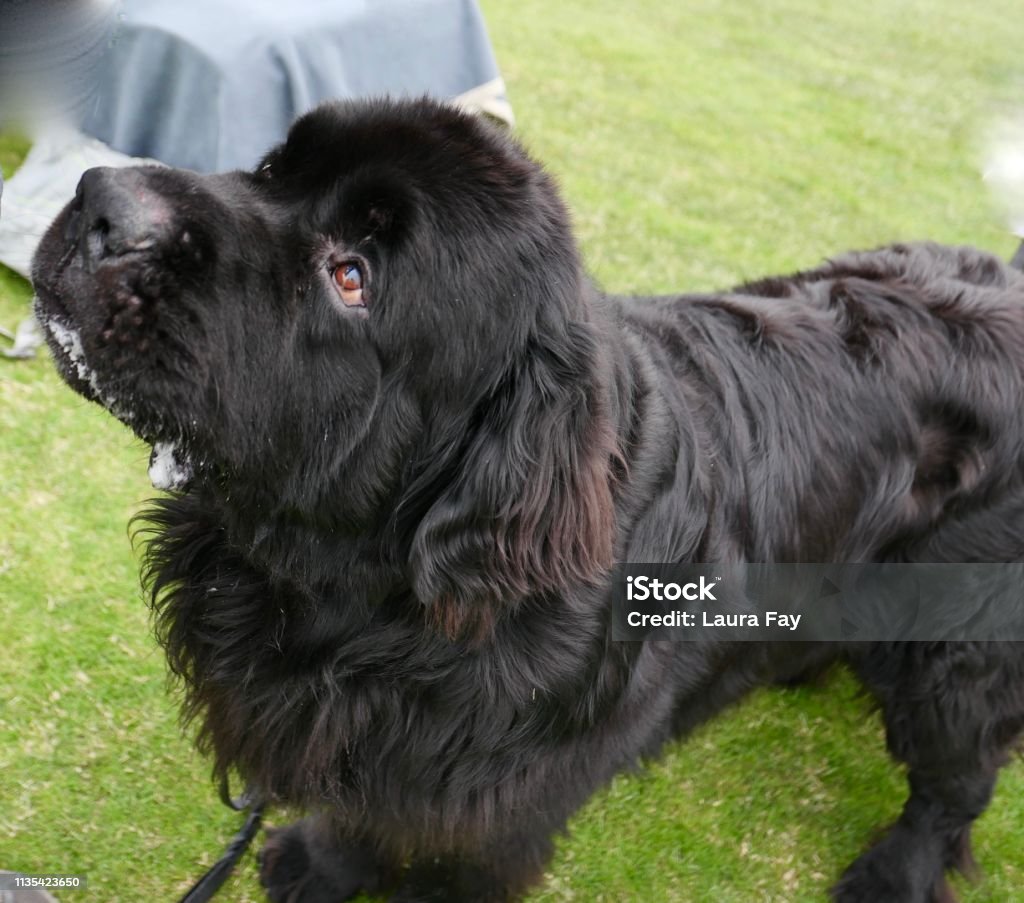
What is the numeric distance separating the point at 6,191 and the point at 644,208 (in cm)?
400

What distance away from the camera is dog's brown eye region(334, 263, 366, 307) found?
6.66 ft

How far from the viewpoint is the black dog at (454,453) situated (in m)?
1.96

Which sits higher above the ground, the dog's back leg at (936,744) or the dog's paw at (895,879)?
the dog's back leg at (936,744)

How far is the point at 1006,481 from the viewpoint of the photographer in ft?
8.64

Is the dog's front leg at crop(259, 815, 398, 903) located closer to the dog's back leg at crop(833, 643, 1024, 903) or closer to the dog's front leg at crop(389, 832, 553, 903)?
the dog's front leg at crop(389, 832, 553, 903)

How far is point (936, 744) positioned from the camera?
3025mm

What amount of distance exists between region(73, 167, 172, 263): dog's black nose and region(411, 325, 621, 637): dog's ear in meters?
0.73

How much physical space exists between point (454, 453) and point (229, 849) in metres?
1.38

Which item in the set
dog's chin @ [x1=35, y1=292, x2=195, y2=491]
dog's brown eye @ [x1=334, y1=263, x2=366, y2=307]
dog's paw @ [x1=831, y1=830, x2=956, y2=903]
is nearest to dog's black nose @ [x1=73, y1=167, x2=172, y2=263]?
dog's chin @ [x1=35, y1=292, x2=195, y2=491]

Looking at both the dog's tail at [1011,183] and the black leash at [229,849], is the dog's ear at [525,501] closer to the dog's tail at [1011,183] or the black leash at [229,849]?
the black leash at [229,849]

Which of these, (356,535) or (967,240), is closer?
(356,535)

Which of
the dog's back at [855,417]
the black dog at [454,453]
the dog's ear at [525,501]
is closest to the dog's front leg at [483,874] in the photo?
the black dog at [454,453]

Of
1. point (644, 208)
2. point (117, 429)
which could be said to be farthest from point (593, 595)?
point (644, 208)

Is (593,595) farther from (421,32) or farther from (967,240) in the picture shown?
(967,240)
